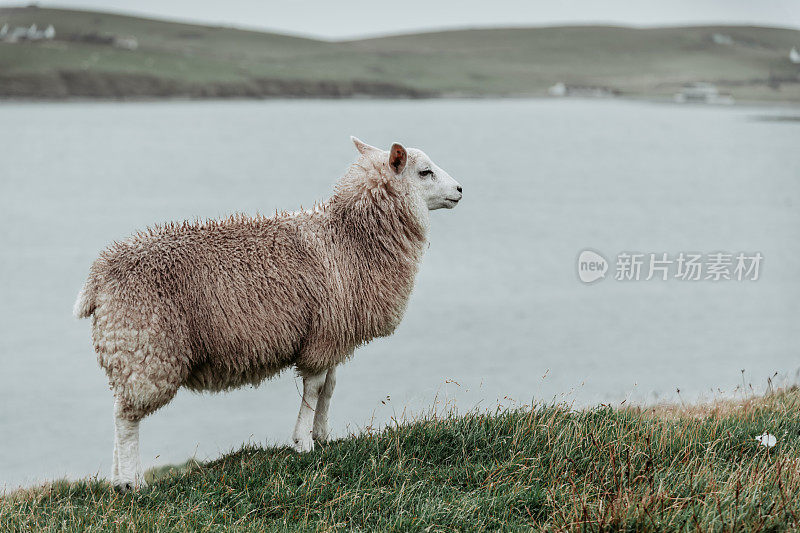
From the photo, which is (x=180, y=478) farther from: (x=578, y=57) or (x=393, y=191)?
(x=578, y=57)

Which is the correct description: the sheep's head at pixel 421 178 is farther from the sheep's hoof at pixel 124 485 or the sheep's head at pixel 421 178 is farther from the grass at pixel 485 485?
the sheep's hoof at pixel 124 485

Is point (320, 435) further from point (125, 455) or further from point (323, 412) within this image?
point (125, 455)

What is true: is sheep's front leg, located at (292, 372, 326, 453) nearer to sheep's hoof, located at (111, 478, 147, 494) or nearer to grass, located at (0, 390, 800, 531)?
grass, located at (0, 390, 800, 531)

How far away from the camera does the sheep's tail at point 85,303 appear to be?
549cm

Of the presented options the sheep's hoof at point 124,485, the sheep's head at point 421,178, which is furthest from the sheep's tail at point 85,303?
Answer: the sheep's head at point 421,178

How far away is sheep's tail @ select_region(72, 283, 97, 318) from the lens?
5492mm

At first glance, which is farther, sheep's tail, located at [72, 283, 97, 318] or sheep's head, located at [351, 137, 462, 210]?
sheep's head, located at [351, 137, 462, 210]

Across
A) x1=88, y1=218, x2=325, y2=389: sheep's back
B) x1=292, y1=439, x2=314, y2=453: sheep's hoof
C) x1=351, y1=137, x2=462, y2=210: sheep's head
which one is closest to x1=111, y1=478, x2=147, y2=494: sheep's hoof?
x1=88, y1=218, x2=325, y2=389: sheep's back

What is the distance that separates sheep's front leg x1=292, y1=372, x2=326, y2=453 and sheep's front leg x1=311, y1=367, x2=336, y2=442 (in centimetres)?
20

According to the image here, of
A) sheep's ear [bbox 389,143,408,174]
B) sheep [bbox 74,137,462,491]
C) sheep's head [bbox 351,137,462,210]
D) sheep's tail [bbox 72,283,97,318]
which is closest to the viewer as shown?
sheep [bbox 74,137,462,491]

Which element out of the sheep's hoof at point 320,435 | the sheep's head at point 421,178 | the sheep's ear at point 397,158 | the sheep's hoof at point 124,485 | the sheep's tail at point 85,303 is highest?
the sheep's ear at point 397,158

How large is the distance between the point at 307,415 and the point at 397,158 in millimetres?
1896

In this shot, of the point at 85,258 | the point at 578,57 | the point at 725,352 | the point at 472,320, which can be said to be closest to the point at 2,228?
the point at 85,258

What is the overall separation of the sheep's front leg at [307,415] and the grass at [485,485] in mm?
101
